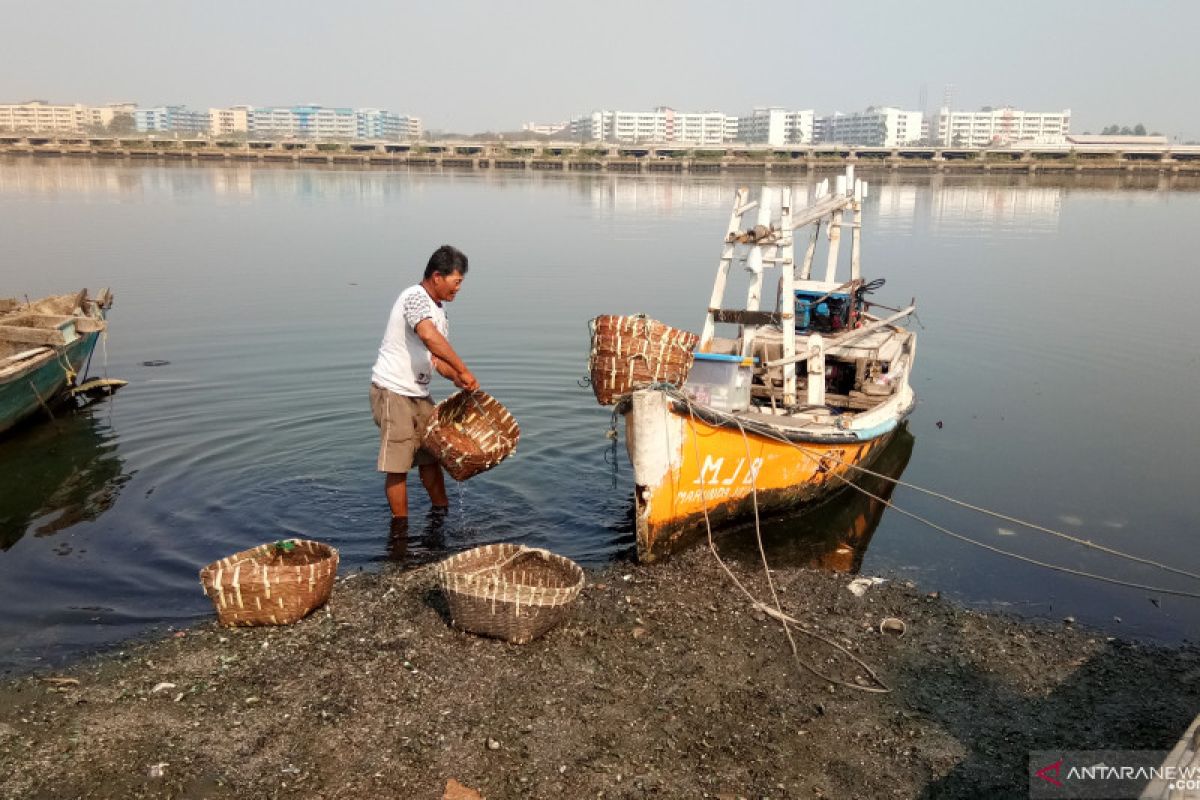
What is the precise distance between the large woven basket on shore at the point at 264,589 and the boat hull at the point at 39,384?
19.3ft

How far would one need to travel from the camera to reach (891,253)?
29016 mm

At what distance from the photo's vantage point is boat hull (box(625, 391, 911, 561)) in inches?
281

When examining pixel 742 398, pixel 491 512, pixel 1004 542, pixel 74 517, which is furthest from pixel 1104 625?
pixel 74 517

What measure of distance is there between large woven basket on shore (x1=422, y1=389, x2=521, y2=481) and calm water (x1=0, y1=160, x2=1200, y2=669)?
1.02 meters

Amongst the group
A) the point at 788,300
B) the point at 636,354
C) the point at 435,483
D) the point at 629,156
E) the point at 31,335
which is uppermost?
the point at 629,156

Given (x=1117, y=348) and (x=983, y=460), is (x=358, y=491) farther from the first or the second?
(x=1117, y=348)

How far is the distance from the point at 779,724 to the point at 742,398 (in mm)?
3368

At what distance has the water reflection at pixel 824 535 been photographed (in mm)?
8242

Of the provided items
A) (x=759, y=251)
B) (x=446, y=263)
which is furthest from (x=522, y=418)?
(x=446, y=263)

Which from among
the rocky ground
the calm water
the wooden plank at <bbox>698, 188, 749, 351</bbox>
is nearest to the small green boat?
the calm water

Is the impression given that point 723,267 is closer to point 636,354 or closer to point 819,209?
point 819,209

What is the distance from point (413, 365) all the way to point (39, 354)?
6.32 meters

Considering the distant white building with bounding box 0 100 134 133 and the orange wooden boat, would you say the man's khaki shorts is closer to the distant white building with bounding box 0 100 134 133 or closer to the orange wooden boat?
the orange wooden boat

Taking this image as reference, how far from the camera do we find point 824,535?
8.86 metres
